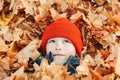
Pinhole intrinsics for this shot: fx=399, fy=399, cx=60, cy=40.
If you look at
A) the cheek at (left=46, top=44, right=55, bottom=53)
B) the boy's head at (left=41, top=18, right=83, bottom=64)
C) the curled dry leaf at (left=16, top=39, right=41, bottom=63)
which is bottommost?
the curled dry leaf at (left=16, top=39, right=41, bottom=63)

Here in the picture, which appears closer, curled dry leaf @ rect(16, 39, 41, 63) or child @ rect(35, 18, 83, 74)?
child @ rect(35, 18, 83, 74)

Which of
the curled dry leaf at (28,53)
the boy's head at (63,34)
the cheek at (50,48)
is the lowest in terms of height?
the curled dry leaf at (28,53)

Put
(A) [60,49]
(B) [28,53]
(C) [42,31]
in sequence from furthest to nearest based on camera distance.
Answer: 1. (C) [42,31]
2. (B) [28,53]
3. (A) [60,49]

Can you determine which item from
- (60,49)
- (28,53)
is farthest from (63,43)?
(28,53)

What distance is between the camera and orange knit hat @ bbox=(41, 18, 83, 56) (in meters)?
1.94

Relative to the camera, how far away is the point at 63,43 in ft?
6.24

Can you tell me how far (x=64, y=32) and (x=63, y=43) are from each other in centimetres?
6

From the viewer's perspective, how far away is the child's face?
1.87m

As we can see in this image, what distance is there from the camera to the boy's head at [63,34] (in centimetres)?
193

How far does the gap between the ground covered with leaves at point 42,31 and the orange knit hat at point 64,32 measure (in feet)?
0.18

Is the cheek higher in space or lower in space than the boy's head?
lower

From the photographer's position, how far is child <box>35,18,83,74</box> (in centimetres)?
187

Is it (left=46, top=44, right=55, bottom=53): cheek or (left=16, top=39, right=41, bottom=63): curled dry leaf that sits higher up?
(left=46, top=44, right=55, bottom=53): cheek

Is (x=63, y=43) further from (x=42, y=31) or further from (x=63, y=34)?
(x=42, y=31)
